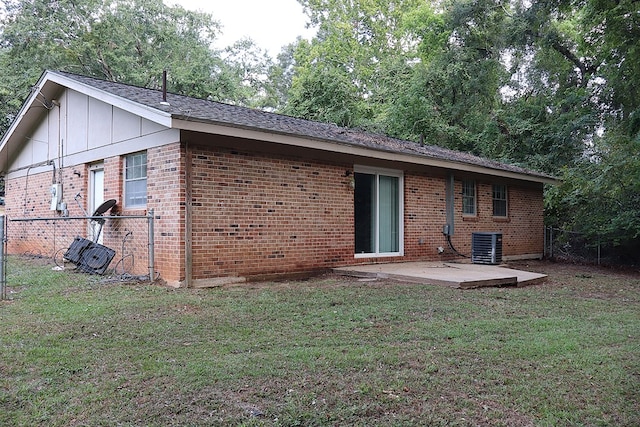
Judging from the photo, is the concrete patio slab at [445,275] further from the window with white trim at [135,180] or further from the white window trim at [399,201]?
the window with white trim at [135,180]

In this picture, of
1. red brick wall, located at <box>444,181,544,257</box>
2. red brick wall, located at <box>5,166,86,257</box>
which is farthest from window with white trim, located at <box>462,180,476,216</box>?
red brick wall, located at <box>5,166,86,257</box>

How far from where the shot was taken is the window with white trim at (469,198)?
1257 centimetres

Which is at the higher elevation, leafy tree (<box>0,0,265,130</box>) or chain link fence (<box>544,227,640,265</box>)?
leafy tree (<box>0,0,265,130</box>)

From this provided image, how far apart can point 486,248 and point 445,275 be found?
3.56 m

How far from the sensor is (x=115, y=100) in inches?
321

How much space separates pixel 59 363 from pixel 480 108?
22.2 metres

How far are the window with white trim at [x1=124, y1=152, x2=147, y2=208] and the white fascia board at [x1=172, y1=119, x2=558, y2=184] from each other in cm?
185

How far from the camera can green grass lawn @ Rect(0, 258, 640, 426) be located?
2.91 metres

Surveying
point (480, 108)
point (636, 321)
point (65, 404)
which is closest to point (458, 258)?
point (636, 321)

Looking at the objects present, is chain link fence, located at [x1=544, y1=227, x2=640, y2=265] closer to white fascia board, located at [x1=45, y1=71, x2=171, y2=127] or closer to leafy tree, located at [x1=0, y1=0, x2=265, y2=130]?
white fascia board, located at [x1=45, y1=71, x2=171, y2=127]

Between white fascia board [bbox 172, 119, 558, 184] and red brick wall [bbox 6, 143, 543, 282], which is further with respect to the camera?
red brick wall [bbox 6, 143, 543, 282]

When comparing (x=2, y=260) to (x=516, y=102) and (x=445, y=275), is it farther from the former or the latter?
(x=516, y=102)

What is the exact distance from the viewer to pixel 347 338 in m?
4.58

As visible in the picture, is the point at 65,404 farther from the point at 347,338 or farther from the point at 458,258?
the point at 458,258
